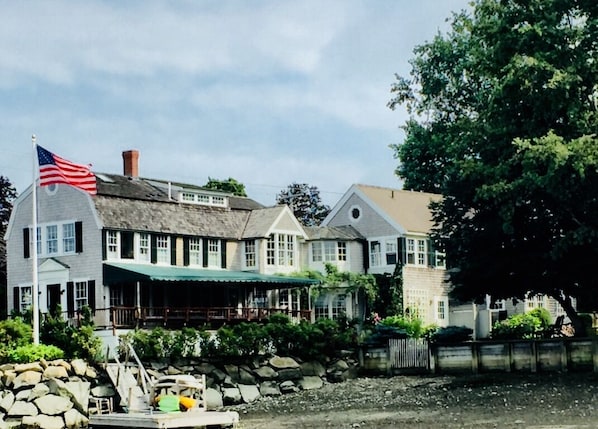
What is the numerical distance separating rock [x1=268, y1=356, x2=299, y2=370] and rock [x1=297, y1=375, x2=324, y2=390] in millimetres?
670

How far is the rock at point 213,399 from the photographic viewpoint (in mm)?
42031

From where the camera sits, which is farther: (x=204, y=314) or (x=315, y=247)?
(x=315, y=247)

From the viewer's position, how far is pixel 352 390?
43.3 metres

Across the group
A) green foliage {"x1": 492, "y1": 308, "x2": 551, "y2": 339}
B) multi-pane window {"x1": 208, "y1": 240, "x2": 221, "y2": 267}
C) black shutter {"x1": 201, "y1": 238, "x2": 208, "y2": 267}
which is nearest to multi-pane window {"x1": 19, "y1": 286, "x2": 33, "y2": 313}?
black shutter {"x1": 201, "y1": 238, "x2": 208, "y2": 267}

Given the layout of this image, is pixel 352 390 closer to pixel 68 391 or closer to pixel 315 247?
pixel 68 391

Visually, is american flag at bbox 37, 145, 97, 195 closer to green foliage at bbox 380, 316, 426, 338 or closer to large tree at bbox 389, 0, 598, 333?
large tree at bbox 389, 0, 598, 333

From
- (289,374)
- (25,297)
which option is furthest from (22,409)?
(25,297)

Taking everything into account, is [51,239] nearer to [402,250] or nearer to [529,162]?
[402,250]

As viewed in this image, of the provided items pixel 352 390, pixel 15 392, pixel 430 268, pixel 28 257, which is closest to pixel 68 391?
pixel 15 392

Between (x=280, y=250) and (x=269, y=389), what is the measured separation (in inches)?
515

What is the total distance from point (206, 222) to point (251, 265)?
3.17 meters

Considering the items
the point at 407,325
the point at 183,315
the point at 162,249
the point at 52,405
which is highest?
the point at 162,249

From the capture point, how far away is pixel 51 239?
5119 cm

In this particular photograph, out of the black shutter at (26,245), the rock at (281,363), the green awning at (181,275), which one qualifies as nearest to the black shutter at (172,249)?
the green awning at (181,275)
